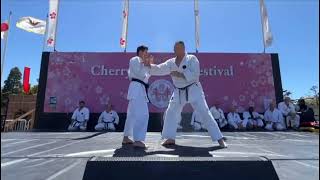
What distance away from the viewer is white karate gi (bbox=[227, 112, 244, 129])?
30.9 feet

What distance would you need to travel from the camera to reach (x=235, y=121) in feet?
31.2

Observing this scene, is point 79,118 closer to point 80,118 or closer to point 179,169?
point 80,118

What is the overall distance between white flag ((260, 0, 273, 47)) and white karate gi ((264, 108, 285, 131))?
8.86ft

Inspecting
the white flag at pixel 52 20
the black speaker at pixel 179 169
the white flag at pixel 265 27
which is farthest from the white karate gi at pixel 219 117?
the black speaker at pixel 179 169

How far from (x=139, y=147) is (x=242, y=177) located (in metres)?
1.69

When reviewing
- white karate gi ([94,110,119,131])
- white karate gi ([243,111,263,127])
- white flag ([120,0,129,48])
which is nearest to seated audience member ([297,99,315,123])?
white karate gi ([243,111,263,127])

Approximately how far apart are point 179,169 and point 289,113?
8802 mm

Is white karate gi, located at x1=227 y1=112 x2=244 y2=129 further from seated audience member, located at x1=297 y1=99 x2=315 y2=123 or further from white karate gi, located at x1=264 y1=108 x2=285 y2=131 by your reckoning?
seated audience member, located at x1=297 y1=99 x2=315 y2=123

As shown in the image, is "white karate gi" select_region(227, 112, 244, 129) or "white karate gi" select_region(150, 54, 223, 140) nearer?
"white karate gi" select_region(150, 54, 223, 140)

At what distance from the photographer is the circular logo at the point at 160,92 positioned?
389 inches

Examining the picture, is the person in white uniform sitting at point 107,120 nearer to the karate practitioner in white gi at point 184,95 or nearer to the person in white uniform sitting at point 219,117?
the person in white uniform sitting at point 219,117

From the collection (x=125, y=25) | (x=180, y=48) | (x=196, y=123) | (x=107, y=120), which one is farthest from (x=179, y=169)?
(x=125, y=25)

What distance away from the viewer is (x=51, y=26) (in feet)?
35.9

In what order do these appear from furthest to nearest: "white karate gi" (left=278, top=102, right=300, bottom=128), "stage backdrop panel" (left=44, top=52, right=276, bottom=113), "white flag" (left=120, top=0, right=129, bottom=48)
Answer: "white flag" (left=120, top=0, right=129, bottom=48), "stage backdrop panel" (left=44, top=52, right=276, bottom=113), "white karate gi" (left=278, top=102, right=300, bottom=128)
